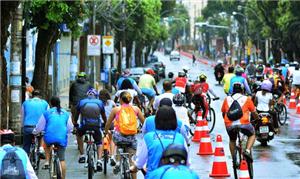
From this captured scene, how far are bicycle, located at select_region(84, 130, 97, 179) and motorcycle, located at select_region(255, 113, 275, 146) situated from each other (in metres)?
5.91

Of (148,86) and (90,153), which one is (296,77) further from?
(90,153)

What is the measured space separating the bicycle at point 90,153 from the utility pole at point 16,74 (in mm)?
6817

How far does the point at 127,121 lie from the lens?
13984 millimetres

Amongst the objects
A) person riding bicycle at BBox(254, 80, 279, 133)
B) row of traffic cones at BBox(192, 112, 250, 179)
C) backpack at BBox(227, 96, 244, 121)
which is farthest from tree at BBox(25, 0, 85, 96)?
backpack at BBox(227, 96, 244, 121)

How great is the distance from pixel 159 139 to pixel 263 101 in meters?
12.1

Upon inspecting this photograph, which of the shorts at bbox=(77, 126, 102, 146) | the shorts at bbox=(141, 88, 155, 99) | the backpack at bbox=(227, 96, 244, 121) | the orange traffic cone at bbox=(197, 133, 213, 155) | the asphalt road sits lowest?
the asphalt road

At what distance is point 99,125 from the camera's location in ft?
51.2

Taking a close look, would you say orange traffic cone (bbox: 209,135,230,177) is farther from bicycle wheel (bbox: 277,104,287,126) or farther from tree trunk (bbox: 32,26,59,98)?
tree trunk (bbox: 32,26,59,98)

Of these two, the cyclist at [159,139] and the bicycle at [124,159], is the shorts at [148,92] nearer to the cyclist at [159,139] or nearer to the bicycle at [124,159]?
the bicycle at [124,159]

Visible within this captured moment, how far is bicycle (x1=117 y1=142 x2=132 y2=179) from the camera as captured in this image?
13516 millimetres

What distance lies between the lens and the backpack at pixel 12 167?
30.3 ft

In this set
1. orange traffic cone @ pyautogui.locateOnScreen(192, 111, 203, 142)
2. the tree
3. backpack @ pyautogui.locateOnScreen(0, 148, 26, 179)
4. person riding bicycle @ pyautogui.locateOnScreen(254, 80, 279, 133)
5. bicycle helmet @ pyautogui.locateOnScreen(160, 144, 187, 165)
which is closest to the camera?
bicycle helmet @ pyautogui.locateOnScreen(160, 144, 187, 165)

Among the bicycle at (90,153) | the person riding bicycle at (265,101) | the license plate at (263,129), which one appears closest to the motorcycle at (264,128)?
the license plate at (263,129)

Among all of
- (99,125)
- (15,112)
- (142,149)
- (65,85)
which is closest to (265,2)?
(65,85)
